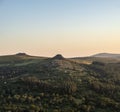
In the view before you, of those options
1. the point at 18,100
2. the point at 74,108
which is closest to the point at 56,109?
the point at 74,108

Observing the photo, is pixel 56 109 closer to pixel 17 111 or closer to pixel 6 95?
pixel 17 111

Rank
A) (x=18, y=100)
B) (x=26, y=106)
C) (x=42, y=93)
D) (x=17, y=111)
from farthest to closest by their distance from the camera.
A: 1. (x=42, y=93)
2. (x=18, y=100)
3. (x=26, y=106)
4. (x=17, y=111)

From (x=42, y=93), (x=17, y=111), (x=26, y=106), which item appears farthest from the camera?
(x=42, y=93)

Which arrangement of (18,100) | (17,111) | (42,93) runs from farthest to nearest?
(42,93) < (18,100) < (17,111)

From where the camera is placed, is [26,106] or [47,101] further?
[47,101]

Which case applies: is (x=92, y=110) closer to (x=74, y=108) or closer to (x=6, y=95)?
(x=74, y=108)

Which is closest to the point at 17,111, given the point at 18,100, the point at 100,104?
the point at 18,100

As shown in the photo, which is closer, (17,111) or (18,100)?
(17,111)

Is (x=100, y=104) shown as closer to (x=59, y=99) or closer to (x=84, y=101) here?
(x=84, y=101)
